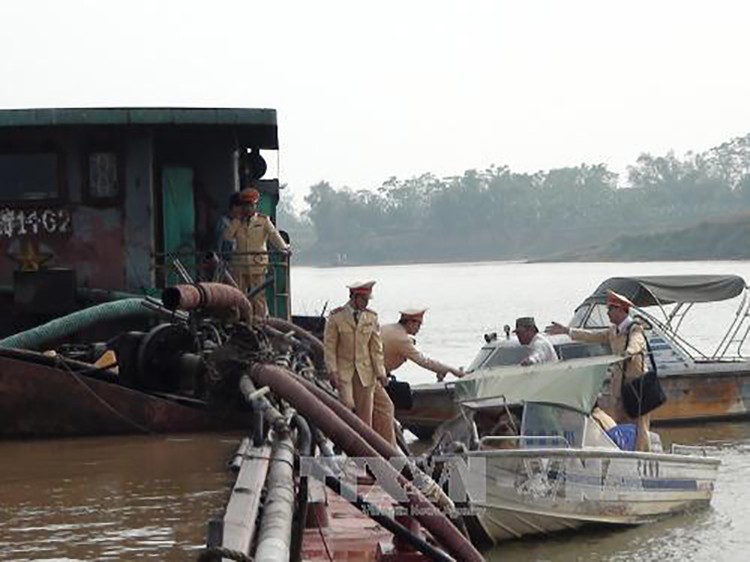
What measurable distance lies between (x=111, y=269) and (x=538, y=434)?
202 inches

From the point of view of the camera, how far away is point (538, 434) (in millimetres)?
12836

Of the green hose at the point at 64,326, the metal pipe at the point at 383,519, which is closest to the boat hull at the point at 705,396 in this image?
the green hose at the point at 64,326

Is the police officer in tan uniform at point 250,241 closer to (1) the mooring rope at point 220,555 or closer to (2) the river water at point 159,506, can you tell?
(2) the river water at point 159,506

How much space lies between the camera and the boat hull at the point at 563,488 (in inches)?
486

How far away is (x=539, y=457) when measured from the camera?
40.7ft

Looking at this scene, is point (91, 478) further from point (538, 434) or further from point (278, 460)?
point (538, 434)

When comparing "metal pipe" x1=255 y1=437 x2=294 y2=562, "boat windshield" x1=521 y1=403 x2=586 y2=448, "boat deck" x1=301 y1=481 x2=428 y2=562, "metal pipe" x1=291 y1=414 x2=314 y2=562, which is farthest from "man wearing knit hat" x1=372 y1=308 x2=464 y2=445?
"metal pipe" x1=255 y1=437 x2=294 y2=562

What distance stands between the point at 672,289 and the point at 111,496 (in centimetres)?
1526

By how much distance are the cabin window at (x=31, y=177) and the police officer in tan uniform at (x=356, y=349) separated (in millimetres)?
5138

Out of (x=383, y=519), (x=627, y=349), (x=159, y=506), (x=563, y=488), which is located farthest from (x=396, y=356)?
(x=383, y=519)

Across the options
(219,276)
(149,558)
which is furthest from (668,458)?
(149,558)

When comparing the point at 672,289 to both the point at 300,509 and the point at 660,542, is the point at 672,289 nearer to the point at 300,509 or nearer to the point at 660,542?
the point at 660,542

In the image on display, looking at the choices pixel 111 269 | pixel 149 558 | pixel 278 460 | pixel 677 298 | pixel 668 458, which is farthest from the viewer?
pixel 677 298

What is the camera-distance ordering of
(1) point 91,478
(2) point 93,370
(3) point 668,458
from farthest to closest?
(3) point 668,458
(2) point 93,370
(1) point 91,478
